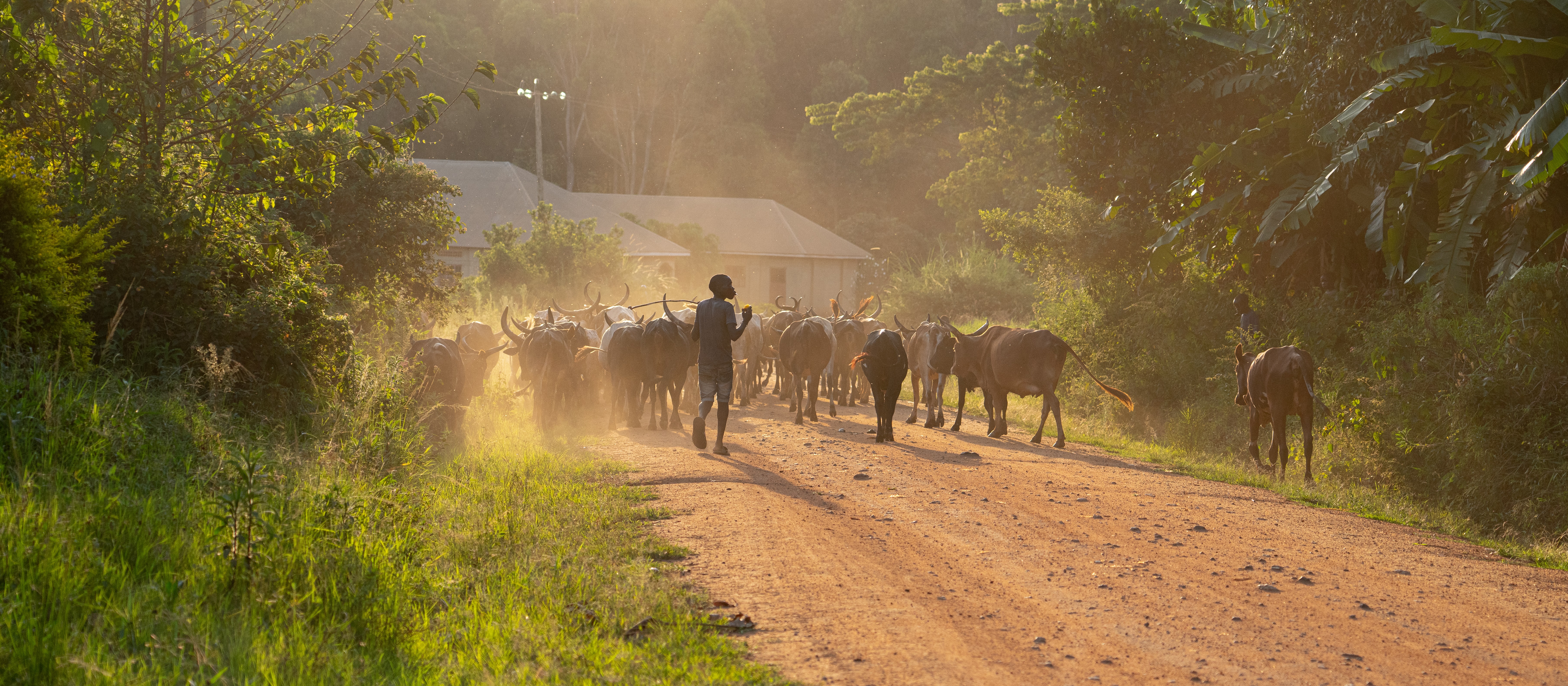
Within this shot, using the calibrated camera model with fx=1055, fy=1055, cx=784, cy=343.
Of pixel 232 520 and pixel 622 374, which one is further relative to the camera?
pixel 622 374

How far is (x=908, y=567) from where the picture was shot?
696 centimetres

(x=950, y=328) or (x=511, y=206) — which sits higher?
(x=511, y=206)

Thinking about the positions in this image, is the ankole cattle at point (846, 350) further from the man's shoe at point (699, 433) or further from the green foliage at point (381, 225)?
the green foliage at point (381, 225)

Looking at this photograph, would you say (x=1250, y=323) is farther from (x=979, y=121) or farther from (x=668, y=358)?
(x=979, y=121)

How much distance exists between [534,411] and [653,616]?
10.8 meters

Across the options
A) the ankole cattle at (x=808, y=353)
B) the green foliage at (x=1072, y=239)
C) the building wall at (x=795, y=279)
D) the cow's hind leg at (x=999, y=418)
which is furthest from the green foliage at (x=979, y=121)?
the cow's hind leg at (x=999, y=418)

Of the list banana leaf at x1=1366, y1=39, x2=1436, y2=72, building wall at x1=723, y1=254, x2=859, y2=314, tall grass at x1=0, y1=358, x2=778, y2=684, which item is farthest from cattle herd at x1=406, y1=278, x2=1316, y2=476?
building wall at x1=723, y1=254, x2=859, y2=314

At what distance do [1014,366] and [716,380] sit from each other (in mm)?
5238

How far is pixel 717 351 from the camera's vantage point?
1234 cm

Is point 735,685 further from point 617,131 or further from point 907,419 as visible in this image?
point 617,131

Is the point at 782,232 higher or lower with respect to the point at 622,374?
higher

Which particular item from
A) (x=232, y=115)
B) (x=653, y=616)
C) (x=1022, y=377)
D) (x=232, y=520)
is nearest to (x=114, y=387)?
(x=232, y=520)

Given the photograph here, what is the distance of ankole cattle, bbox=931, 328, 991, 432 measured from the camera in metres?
16.2

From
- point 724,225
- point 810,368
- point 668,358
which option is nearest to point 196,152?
point 668,358
